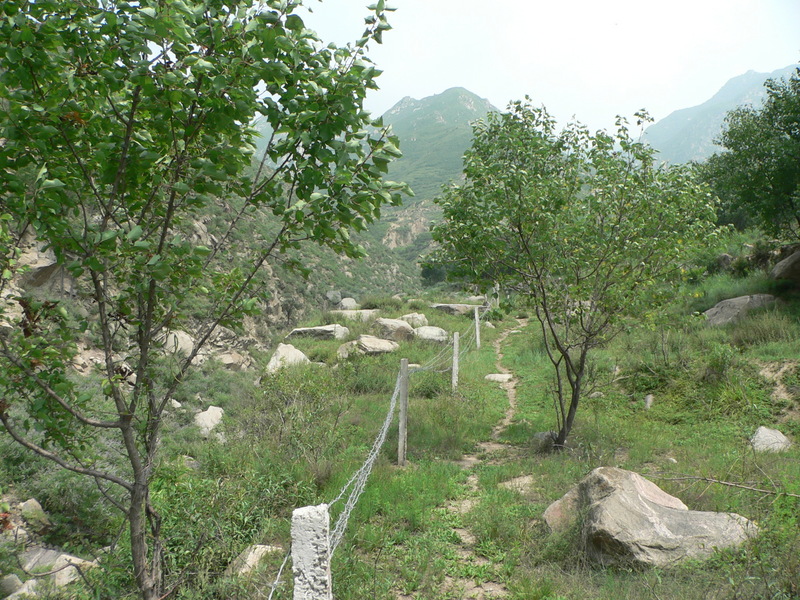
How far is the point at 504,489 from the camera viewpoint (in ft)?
21.7

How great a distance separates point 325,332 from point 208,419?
8573 millimetres

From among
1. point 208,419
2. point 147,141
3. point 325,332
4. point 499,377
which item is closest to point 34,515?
point 208,419

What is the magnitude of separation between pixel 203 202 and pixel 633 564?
4.60m

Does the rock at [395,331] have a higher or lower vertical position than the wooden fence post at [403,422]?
lower

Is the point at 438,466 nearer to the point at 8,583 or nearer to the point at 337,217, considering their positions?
the point at 8,583

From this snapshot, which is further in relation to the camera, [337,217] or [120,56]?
[337,217]

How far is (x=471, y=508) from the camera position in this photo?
20.5 ft

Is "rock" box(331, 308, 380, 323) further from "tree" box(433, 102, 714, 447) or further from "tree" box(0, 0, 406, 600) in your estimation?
"tree" box(0, 0, 406, 600)

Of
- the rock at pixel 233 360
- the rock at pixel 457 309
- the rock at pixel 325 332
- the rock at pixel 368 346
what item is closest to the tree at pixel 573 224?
the rock at pixel 368 346

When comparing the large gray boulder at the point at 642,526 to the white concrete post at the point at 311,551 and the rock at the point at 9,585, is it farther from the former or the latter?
the rock at the point at 9,585

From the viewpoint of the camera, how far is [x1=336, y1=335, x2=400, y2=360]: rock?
16858 millimetres

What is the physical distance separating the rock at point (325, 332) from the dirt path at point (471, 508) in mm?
9045

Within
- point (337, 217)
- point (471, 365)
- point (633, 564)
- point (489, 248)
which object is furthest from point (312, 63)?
point (471, 365)

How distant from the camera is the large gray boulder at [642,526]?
14.6 feet
